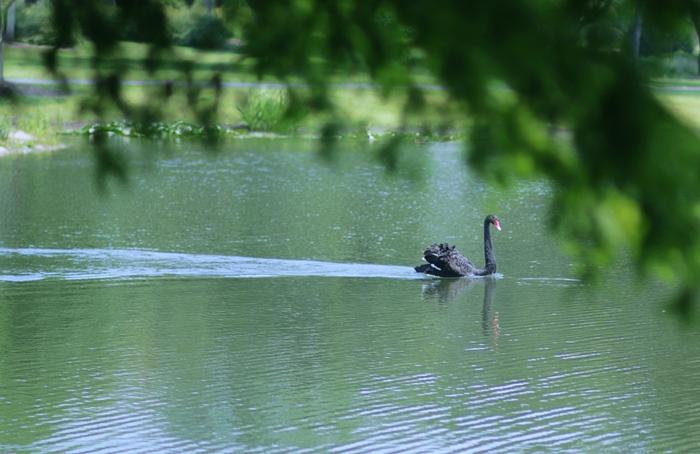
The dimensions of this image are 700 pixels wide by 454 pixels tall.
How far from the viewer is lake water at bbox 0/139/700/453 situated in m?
10.1

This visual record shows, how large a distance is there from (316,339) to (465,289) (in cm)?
371

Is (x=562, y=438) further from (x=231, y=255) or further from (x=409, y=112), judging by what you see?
(x=231, y=255)

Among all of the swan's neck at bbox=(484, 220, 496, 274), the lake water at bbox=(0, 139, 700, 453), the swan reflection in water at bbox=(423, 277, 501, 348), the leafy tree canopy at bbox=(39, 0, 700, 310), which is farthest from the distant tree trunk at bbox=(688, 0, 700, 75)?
the swan's neck at bbox=(484, 220, 496, 274)

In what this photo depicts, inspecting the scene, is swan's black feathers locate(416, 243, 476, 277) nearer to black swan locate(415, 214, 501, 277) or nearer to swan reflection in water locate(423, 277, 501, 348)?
black swan locate(415, 214, 501, 277)

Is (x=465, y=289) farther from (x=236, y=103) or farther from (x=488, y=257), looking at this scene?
(x=236, y=103)

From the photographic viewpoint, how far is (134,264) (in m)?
17.0

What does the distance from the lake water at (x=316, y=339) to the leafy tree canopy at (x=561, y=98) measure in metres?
0.49

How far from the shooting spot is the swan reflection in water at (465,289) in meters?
14.3

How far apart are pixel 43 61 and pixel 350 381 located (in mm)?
6626

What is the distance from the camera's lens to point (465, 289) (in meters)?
16.4

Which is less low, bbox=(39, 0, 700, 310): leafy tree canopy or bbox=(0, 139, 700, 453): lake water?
bbox=(39, 0, 700, 310): leafy tree canopy

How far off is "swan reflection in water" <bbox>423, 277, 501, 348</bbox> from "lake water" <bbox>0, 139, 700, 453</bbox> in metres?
0.05

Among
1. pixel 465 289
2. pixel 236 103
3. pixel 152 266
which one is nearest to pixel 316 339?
pixel 465 289

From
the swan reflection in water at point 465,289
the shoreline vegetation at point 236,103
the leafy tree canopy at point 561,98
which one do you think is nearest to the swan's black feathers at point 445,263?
the swan reflection in water at point 465,289
